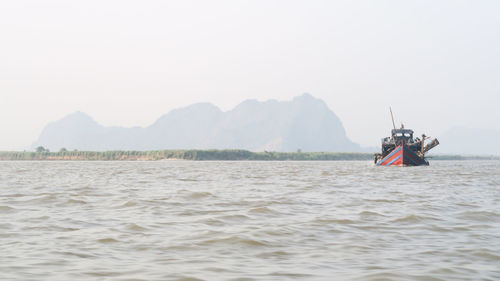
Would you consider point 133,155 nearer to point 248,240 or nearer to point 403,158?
point 403,158

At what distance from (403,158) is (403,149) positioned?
3.33 feet

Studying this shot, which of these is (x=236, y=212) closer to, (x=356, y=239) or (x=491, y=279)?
(x=356, y=239)

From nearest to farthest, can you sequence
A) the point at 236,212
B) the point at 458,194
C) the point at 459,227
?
the point at 459,227 < the point at 236,212 < the point at 458,194

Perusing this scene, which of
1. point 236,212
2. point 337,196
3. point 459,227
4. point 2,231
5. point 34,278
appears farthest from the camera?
point 337,196

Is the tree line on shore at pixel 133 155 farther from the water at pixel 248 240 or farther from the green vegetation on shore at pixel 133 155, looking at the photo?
the water at pixel 248 240

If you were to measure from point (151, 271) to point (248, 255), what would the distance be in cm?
177

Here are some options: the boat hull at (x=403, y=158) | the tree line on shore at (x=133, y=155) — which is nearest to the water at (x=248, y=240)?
the boat hull at (x=403, y=158)

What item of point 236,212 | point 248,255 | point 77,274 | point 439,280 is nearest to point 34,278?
point 77,274

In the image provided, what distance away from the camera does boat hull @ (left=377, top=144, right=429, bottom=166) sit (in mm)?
59625

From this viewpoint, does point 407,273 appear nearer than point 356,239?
Yes

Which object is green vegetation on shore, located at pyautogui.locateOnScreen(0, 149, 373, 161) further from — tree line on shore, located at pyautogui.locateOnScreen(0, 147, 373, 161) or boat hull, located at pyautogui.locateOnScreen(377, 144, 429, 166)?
boat hull, located at pyautogui.locateOnScreen(377, 144, 429, 166)

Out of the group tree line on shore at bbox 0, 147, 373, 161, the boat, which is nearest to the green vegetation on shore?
tree line on shore at bbox 0, 147, 373, 161

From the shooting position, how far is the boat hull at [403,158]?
196ft

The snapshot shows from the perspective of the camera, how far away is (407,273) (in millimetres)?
7133
